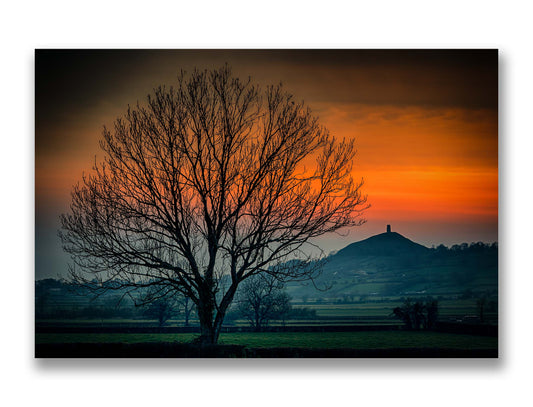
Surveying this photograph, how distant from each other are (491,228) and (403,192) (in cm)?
109

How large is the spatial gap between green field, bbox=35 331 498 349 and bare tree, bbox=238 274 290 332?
22cm

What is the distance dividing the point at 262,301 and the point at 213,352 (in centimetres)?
82

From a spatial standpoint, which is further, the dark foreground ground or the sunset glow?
the sunset glow

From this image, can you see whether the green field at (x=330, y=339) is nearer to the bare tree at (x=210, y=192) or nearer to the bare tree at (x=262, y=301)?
the bare tree at (x=262, y=301)

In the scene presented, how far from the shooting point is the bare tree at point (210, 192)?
7.38 meters

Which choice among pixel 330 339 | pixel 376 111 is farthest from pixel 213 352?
pixel 376 111

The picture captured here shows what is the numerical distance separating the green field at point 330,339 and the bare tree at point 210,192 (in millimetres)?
399

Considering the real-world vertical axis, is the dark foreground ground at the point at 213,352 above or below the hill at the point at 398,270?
below

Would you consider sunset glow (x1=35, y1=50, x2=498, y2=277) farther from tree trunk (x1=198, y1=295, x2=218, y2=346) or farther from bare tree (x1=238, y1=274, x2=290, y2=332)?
tree trunk (x1=198, y1=295, x2=218, y2=346)

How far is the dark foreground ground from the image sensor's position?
726cm

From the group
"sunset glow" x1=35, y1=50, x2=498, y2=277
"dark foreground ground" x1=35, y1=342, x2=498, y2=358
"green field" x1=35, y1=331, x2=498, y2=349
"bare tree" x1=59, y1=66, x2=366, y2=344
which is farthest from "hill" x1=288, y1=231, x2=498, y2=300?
"dark foreground ground" x1=35, y1=342, x2=498, y2=358

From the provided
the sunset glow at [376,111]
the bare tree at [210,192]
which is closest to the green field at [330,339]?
the bare tree at [210,192]
